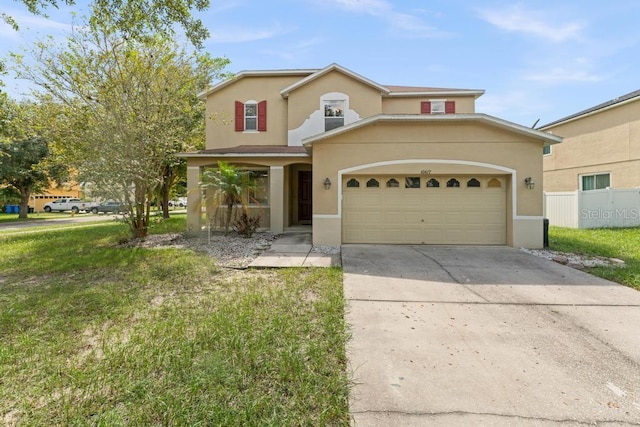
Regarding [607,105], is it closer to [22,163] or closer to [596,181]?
[596,181]

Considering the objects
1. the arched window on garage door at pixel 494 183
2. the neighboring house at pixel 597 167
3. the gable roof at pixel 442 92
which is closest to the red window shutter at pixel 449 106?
the gable roof at pixel 442 92

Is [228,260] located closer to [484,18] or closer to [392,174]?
[392,174]

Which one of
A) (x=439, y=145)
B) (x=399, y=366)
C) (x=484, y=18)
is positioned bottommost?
(x=399, y=366)

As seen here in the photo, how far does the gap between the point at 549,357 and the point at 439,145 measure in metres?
7.15

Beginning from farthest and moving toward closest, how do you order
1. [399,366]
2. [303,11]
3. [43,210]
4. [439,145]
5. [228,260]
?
[43,210] < [439,145] < [303,11] < [228,260] < [399,366]

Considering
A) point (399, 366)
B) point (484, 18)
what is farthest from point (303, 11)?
point (399, 366)

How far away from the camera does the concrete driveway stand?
2600mm

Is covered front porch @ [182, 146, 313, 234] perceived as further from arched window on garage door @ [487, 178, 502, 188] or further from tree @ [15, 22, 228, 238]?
arched window on garage door @ [487, 178, 502, 188]

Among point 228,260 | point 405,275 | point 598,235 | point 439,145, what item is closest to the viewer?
point 405,275

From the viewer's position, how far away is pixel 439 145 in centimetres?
941

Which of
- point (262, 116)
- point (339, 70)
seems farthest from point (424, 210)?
point (262, 116)

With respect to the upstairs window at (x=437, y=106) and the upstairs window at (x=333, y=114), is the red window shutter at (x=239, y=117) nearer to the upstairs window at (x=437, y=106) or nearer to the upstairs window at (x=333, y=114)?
the upstairs window at (x=333, y=114)

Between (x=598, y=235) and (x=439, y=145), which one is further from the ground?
(x=439, y=145)

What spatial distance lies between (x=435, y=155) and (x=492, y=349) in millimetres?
6932
